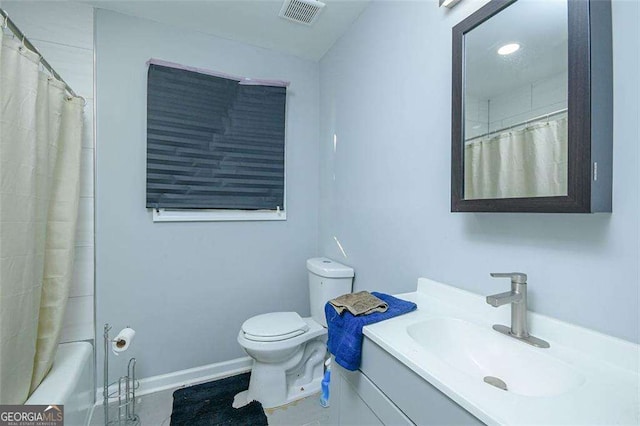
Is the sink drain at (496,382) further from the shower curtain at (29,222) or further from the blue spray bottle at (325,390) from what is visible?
the shower curtain at (29,222)

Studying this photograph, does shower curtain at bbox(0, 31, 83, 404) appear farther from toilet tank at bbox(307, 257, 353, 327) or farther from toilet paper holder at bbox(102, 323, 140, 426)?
toilet tank at bbox(307, 257, 353, 327)

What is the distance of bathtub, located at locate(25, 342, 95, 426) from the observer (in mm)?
1099

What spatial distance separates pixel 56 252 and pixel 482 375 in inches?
72.1

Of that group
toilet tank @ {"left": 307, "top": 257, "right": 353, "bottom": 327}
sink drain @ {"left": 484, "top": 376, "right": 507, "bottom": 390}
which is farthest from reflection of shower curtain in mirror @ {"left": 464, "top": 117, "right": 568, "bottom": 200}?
toilet tank @ {"left": 307, "top": 257, "right": 353, "bottom": 327}

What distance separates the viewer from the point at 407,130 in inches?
53.5

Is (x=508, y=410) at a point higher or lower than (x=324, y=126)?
lower

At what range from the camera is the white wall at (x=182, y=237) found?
1.72 m

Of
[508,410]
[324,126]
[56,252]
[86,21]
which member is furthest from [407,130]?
[86,21]

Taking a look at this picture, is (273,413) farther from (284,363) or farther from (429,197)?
(429,197)

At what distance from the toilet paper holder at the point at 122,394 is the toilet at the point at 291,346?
598mm

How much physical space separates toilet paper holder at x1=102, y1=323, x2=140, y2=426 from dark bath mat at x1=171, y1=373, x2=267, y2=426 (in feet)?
0.72

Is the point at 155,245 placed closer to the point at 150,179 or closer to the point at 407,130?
the point at 150,179

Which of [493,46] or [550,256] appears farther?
[493,46]
